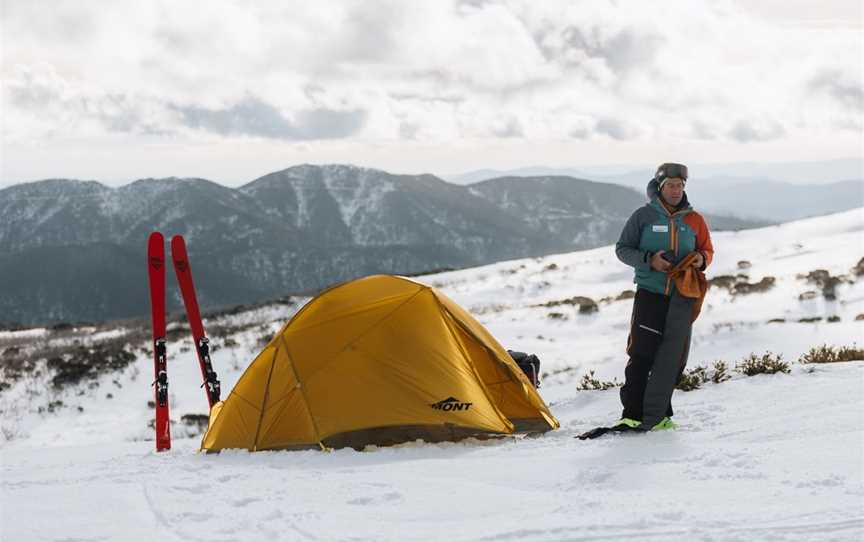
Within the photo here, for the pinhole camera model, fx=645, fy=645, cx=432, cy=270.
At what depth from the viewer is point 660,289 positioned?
5934 mm

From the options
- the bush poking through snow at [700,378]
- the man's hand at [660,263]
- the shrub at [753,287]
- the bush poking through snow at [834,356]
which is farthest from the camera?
the shrub at [753,287]

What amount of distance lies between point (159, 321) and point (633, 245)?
6.78 meters

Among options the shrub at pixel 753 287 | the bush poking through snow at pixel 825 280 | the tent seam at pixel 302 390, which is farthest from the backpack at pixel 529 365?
the shrub at pixel 753 287

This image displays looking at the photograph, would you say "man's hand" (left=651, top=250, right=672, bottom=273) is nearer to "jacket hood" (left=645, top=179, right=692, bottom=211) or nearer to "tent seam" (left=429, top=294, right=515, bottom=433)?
"jacket hood" (left=645, top=179, right=692, bottom=211)

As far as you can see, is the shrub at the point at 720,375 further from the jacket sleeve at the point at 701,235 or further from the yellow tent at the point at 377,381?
the jacket sleeve at the point at 701,235

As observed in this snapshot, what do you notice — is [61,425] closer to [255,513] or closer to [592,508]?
[255,513]

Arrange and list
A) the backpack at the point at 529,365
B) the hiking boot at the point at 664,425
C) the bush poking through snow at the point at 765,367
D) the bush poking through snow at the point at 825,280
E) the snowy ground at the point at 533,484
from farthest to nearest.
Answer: the bush poking through snow at the point at 825,280 → the backpack at the point at 529,365 → the bush poking through snow at the point at 765,367 → the hiking boot at the point at 664,425 → the snowy ground at the point at 533,484

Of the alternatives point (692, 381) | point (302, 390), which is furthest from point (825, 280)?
point (302, 390)

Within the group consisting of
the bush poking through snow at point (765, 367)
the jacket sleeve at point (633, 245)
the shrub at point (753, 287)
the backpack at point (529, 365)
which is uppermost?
the jacket sleeve at point (633, 245)

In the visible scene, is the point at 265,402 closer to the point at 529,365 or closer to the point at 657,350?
the point at 529,365

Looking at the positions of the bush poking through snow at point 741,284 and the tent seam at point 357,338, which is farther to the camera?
the bush poking through snow at point 741,284

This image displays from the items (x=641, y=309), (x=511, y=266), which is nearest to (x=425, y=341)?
(x=641, y=309)

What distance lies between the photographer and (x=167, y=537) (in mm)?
3936

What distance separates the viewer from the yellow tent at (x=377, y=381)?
655cm
